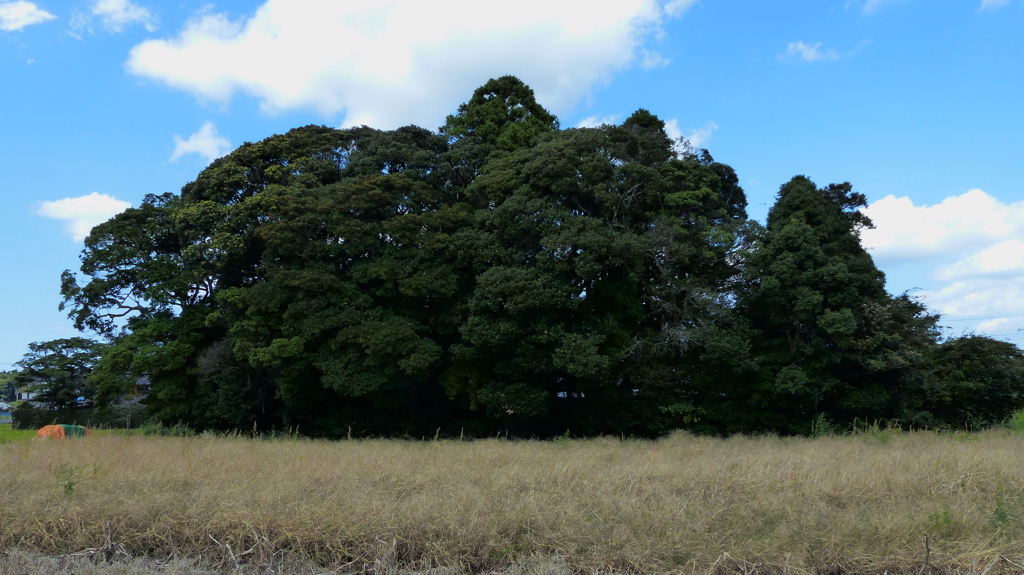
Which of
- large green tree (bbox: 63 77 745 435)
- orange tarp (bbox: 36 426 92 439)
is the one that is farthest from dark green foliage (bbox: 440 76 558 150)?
orange tarp (bbox: 36 426 92 439)

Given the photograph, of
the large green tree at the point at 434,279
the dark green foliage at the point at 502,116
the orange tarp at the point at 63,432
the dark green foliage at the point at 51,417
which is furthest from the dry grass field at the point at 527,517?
the dark green foliage at the point at 51,417

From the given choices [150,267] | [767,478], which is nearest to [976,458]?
[767,478]

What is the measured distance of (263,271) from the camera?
79.1ft

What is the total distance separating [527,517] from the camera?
19.6ft

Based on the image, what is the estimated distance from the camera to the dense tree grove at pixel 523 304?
2000 cm

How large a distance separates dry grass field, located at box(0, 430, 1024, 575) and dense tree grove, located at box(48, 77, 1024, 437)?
10965 millimetres

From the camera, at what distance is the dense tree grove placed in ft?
65.6

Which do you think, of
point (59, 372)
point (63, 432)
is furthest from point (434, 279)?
point (59, 372)

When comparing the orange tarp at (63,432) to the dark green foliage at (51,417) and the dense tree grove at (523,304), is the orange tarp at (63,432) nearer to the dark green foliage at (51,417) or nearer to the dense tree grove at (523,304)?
the dense tree grove at (523,304)

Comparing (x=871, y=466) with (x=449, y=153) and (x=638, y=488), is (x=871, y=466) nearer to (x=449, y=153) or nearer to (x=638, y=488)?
(x=638, y=488)

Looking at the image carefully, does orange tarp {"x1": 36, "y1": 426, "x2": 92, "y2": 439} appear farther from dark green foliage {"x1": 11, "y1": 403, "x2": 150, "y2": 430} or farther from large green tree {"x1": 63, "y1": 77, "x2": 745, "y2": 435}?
dark green foliage {"x1": 11, "y1": 403, "x2": 150, "y2": 430}

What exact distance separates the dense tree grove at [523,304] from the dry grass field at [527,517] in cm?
1096

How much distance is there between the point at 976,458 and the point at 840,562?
5206 millimetres

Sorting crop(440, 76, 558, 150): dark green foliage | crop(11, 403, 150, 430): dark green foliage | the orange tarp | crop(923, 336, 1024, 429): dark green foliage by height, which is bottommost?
crop(11, 403, 150, 430): dark green foliage
